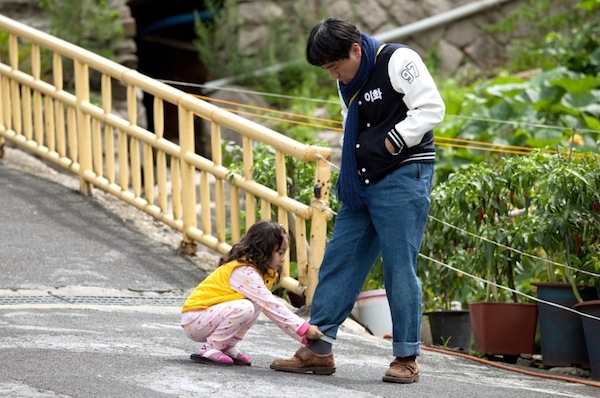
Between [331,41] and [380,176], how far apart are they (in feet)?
2.22

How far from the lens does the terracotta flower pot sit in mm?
7520

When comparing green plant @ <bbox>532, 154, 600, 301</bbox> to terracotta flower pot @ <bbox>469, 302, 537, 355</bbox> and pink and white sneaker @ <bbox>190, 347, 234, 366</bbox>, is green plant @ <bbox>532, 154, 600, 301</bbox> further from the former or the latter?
pink and white sneaker @ <bbox>190, 347, 234, 366</bbox>

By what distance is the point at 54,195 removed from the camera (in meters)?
9.83

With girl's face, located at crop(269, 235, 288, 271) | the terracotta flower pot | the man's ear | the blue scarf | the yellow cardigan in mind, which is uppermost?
the man's ear

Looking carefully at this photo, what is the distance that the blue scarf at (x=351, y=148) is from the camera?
19.1ft

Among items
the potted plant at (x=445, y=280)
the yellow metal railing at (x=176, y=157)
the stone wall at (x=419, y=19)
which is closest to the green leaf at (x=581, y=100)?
the stone wall at (x=419, y=19)

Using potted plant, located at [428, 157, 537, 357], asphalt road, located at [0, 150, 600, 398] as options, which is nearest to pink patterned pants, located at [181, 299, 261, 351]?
asphalt road, located at [0, 150, 600, 398]

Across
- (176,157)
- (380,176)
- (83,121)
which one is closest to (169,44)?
(83,121)

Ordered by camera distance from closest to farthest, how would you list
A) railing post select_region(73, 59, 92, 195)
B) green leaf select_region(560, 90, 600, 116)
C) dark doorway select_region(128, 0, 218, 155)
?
railing post select_region(73, 59, 92, 195) < green leaf select_region(560, 90, 600, 116) < dark doorway select_region(128, 0, 218, 155)

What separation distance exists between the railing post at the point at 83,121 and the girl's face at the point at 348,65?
13.8ft

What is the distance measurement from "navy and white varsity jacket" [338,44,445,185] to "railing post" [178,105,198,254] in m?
2.98

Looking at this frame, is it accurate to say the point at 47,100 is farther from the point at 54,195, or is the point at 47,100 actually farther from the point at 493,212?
the point at 493,212

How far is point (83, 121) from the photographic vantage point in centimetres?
966

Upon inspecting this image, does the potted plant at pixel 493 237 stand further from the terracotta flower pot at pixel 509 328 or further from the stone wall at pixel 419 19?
the stone wall at pixel 419 19
